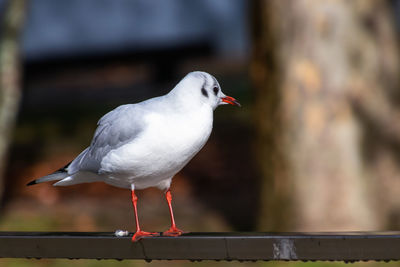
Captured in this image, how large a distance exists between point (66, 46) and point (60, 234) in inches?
406

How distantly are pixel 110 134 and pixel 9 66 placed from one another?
510 cm

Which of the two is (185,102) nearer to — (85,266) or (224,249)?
(224,249)

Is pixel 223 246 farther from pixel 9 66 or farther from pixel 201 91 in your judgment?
pixel 9 66

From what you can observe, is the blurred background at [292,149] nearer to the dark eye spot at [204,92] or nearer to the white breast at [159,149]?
the white breast at [159,149]

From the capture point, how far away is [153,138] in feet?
7.01

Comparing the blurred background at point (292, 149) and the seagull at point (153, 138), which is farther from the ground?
the seagull at point (153, 138)

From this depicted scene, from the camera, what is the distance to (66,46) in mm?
12344

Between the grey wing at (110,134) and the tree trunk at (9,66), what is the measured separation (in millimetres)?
4955

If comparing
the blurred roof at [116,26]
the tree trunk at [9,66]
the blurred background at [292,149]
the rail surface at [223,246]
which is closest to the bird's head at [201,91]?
the rail surface at [223,246]

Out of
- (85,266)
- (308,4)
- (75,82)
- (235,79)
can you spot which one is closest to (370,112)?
(308,4)

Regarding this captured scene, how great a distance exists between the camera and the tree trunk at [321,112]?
6473 mm

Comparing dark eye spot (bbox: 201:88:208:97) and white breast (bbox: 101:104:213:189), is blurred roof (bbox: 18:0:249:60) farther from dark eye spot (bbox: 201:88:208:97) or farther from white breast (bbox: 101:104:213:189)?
dark eye spot (bbox: 201:88:208:97)

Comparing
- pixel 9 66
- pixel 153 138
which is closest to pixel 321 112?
pixel 9 66

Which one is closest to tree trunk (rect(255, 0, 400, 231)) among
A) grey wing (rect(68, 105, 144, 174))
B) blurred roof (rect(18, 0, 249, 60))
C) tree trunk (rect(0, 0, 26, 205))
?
tree trunk (rect(0, 0, 26, 205))
